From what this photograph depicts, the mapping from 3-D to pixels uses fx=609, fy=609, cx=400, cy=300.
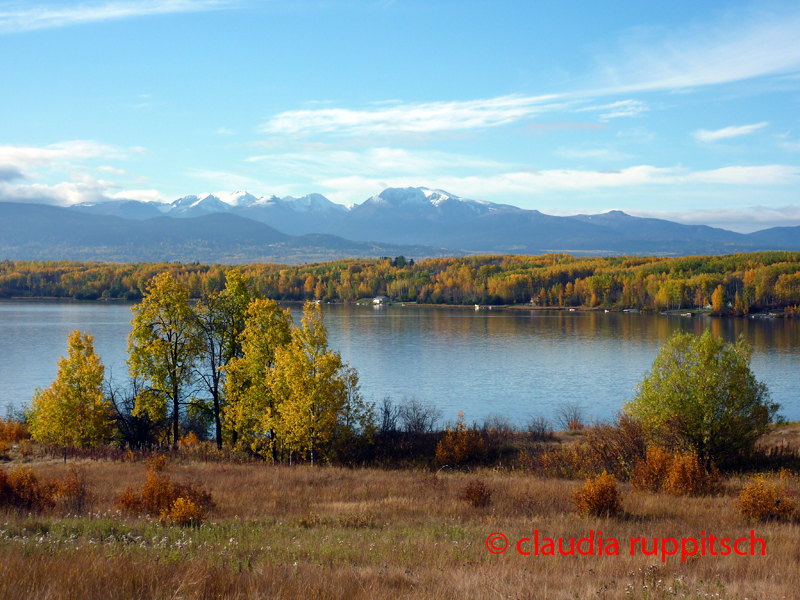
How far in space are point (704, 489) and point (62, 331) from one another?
9240cm

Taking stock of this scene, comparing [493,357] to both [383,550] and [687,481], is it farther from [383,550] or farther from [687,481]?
[383,550]

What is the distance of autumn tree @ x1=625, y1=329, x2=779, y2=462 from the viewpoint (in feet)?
68.5

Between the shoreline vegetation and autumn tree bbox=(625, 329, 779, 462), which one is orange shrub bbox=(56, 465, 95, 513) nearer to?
the shoreline vegetation

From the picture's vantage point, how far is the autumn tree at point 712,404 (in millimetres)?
20875

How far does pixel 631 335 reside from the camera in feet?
295

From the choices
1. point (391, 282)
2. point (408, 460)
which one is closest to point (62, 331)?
point (408, 460)

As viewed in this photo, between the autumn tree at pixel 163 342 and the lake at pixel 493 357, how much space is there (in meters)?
18.4

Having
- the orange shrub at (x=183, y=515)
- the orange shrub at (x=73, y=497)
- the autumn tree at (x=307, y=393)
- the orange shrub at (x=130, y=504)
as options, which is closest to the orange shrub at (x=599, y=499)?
the orange shrub at (x=183, y=515)

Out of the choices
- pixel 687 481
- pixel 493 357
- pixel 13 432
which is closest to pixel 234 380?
pixel 13 432

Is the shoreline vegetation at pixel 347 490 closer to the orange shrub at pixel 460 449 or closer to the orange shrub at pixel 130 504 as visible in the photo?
the orange shrub at pixel 130 504

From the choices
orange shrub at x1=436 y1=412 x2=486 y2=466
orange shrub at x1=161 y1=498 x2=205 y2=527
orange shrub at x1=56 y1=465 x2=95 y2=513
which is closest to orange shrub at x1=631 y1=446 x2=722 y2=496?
orange shrub at x1=436 y1=412 x2=486 y2=466

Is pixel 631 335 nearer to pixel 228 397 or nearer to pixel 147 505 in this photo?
pixel 228 397

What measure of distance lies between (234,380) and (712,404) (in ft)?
66.0

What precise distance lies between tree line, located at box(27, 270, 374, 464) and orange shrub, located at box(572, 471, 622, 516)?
13.9m
